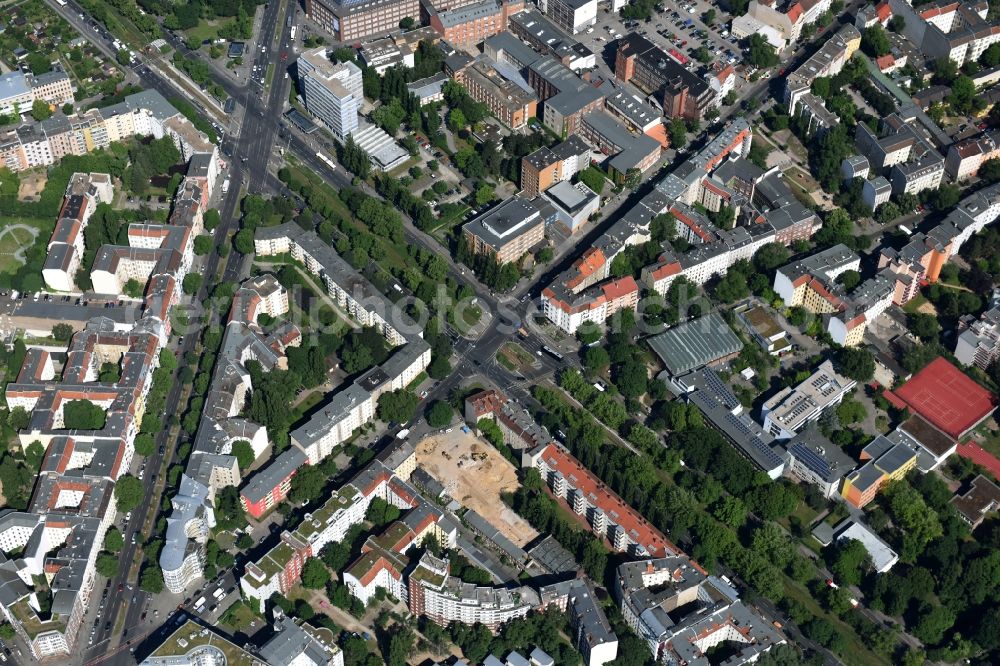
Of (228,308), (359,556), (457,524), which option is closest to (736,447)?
(457,524)

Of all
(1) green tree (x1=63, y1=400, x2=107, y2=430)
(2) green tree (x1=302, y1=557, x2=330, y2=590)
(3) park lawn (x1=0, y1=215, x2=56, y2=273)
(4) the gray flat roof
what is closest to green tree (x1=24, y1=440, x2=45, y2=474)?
(1) green tree (x1=63, y1=400, x2=107, y2=430)

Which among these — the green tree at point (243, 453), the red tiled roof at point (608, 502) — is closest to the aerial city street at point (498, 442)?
the green tree at point (243, 453)

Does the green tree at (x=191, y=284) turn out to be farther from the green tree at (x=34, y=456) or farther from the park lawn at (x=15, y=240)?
the green tree at (x=34, y=456)

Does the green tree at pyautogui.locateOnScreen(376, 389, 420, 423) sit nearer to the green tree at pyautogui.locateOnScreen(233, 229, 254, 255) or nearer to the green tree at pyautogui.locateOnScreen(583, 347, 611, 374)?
the green tree at pyautogui.locateOnScreen(583, 347, 611, 374)

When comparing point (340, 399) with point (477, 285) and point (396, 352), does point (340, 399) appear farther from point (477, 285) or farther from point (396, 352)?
point (477, 285)

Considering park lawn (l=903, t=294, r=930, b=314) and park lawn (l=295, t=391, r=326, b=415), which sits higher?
park lawn (l=903, t=294, r=930, b=314)
